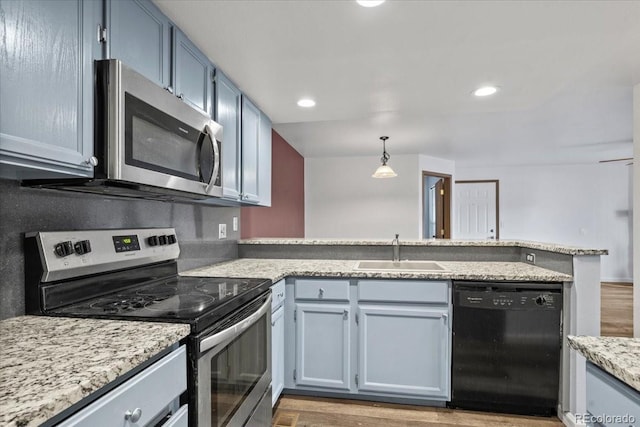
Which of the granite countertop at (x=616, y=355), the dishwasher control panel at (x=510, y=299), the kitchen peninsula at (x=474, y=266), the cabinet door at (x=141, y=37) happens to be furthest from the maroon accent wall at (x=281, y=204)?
the granite countertop at (x=616, y=355)

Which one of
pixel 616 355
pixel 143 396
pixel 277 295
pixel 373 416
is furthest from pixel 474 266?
pixel 143 396

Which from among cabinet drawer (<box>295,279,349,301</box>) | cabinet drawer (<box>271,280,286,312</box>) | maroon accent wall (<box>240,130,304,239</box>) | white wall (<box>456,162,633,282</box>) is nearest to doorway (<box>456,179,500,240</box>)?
white wall (<box>456,162,633,282</box>)

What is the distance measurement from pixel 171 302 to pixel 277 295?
0.81 m

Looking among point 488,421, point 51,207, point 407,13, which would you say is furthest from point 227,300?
point 488,421

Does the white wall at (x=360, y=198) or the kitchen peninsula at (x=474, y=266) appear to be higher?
the white wall at (x=360, y=198)

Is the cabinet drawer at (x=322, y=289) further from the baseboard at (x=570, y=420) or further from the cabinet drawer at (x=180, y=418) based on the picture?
the baseboard at (x=570, y=420)

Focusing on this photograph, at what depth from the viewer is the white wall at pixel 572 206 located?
617cm

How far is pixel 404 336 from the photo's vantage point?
2098 mm

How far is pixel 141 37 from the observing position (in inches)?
50.8

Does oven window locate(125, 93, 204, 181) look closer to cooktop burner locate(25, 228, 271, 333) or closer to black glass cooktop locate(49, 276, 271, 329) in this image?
cooktop burner locate(25, 228, 271, 333)

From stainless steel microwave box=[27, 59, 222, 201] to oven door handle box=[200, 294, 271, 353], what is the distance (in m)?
0.60

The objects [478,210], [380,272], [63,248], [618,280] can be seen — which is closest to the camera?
[63,248]

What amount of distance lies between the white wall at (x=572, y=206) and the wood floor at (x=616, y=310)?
74cm

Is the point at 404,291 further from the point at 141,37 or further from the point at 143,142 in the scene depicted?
the point at 141,37
